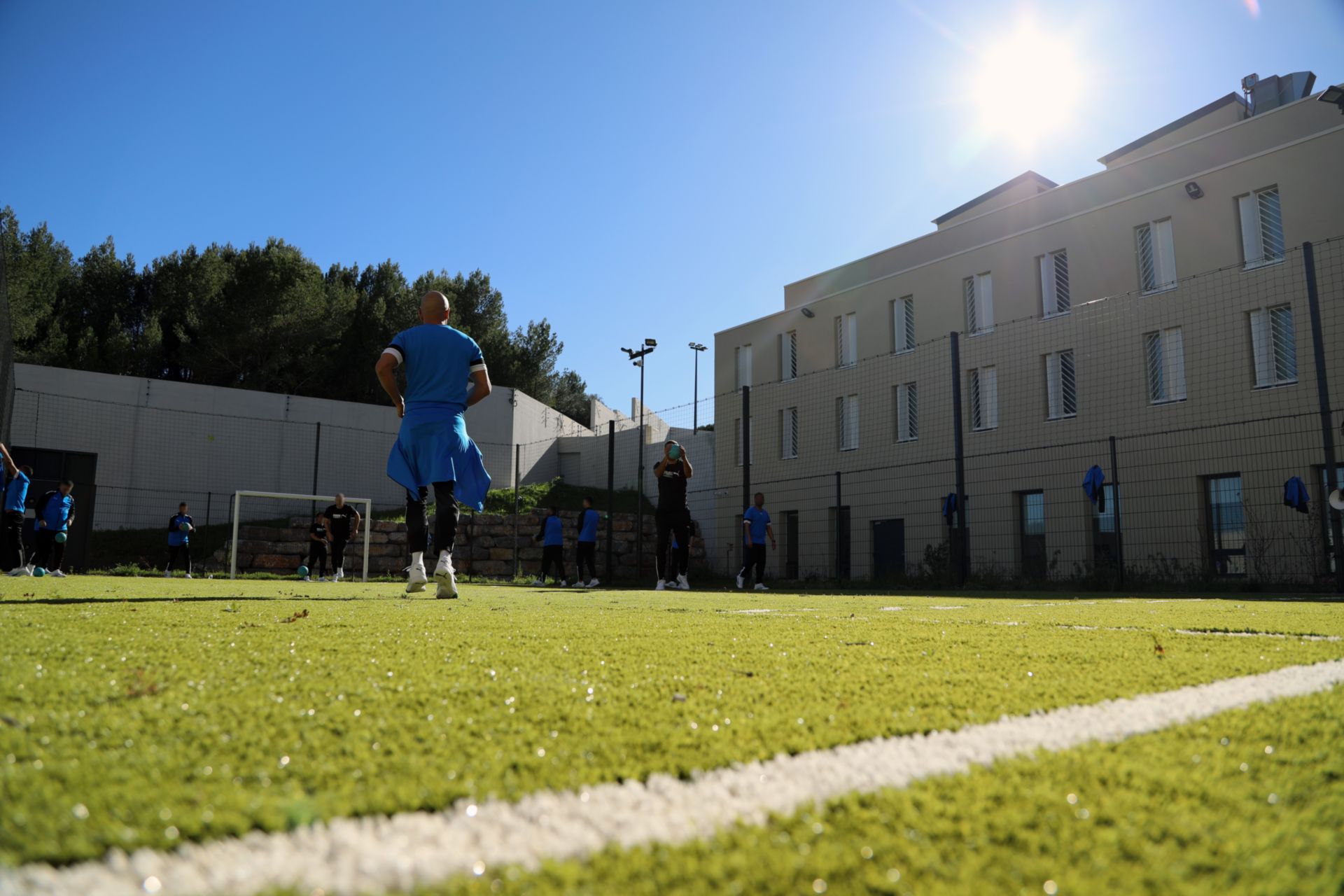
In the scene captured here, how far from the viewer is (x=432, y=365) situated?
5.70m

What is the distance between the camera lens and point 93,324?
115 ft

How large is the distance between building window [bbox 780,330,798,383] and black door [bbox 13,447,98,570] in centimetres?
2075

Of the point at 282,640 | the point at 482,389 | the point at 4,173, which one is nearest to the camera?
the point at 282,640

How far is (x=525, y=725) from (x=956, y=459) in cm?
1408

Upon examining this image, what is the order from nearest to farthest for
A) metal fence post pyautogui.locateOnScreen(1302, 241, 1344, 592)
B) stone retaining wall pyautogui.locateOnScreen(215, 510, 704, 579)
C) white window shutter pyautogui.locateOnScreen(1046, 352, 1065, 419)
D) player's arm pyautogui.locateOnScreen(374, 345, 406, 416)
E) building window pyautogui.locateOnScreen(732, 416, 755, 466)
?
player's arm pyautogui.locateOnScreen(374, 345, 406, 416), metal fence post pyautogui.locateOnScreen(1302, 241, 1344, 592), stone retaining wall pyautogui.locateOnScreen(215, 510, 704, 579), white window shutter pyautogui.locateOnScreen(1046, 352, 1065, 419), building window pyautogui.locateOnScreen(732, 416, 755, 466)

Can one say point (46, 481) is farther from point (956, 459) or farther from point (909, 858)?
point (909, 858)

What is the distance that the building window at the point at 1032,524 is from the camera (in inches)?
837

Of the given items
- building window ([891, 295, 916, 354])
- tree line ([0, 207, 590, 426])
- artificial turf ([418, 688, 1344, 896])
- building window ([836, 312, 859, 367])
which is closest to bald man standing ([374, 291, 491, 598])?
artificial turf ([418, 688, 1344, 896])

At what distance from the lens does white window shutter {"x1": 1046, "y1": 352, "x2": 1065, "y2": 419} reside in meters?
22.4

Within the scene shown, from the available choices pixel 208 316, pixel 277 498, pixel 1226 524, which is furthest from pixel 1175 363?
pixel 208 316

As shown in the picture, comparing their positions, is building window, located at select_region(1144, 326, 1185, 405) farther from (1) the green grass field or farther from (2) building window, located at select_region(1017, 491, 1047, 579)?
(1) the green grass field

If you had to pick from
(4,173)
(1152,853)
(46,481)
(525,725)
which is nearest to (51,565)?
(46,481)

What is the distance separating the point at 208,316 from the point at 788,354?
23.1 meters

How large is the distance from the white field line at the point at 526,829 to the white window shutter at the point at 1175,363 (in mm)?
21660
